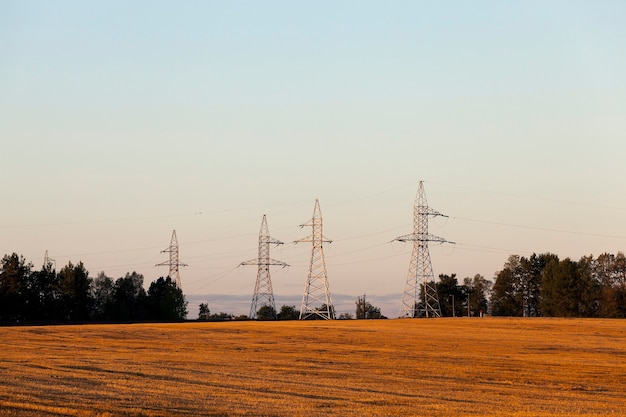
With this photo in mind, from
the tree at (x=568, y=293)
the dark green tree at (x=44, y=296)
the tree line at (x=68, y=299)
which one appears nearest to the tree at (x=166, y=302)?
the tree line at (x=68, y=299)

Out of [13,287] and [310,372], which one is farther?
[13,287]

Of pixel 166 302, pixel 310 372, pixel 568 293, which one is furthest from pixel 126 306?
pixel 310 372

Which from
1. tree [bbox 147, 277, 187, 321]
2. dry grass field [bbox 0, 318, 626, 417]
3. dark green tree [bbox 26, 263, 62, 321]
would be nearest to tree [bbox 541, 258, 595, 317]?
tree [bbox 147, 277, 187, 321]

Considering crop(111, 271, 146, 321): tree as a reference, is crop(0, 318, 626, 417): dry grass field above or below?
below

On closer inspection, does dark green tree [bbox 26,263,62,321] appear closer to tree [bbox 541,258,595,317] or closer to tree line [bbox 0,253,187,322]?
tree line [bbox 0,253,187,322]

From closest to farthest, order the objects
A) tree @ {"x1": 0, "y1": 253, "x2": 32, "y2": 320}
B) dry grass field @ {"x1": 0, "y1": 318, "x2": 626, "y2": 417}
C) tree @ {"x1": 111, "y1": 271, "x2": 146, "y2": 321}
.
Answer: dry grass field @ {"x1": 0, "y1": 318, "x2": 626, "y2": 417} → tree @ {"x1": 0, "y1": 253, "x2": 32, "y2": 320} → tree @ {"x1": 111, "y1": 271, "x2": 146, "y2": 321}

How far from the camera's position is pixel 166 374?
52875 millimetres

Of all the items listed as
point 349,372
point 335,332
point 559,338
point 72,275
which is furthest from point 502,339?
point 72,275

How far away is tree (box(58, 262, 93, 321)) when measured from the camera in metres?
177

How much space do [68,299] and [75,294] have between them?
7.59 feet

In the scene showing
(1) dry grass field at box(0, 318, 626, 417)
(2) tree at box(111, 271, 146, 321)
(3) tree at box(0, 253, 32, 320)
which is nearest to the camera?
(1) dry grass field at box(0, 318, 626, 417)

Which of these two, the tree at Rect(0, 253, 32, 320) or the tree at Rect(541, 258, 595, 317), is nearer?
the tree at Rect(0, 253, 32, 320)

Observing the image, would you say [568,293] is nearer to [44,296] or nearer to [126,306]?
[126,306]

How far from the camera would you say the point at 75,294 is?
179750mm
